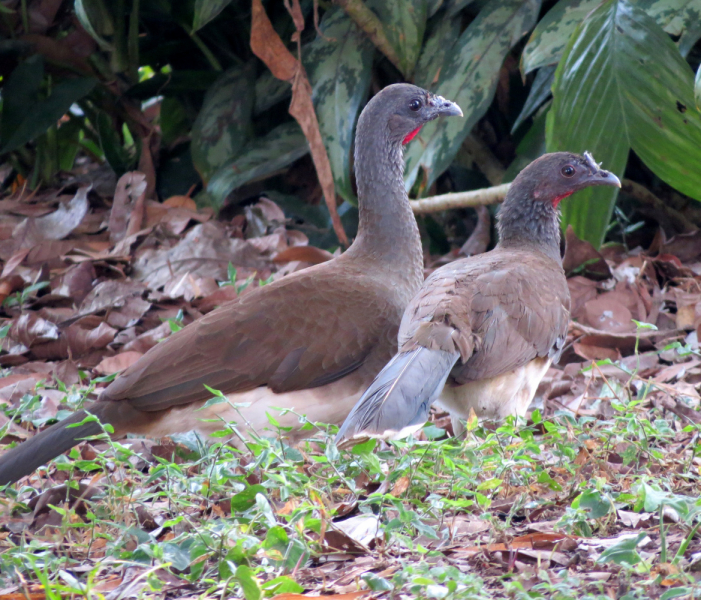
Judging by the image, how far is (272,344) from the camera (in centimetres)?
331

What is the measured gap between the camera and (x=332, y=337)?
11.0 ft

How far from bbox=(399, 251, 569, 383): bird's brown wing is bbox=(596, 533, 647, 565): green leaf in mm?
1120

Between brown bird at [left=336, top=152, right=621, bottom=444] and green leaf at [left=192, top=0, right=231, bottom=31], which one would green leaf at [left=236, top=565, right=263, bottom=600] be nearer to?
brown bird at [left=336, top=152, right=621, bottom=444]

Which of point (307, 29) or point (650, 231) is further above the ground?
point (307, 29)

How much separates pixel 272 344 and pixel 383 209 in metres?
0.89

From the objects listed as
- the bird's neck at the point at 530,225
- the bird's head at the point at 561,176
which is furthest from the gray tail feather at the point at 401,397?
the bird's head at the point at 561,176

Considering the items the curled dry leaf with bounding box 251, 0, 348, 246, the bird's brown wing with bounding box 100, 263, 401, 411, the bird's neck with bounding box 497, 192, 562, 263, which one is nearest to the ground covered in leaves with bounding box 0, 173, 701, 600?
the bird's brown wing with bounding box 100, 263, 401, 411

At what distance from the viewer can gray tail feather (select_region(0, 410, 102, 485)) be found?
2.82m

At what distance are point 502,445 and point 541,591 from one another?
88 centimetres

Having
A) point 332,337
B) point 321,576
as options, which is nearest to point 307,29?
point 332,337

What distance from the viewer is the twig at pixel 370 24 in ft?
16.0

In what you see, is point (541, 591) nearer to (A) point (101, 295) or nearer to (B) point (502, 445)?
(B) point (502, 445)

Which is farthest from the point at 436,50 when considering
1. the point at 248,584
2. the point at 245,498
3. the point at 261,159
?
the point at 248,584

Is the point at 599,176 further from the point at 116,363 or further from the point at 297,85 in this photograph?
the point at 116,363
